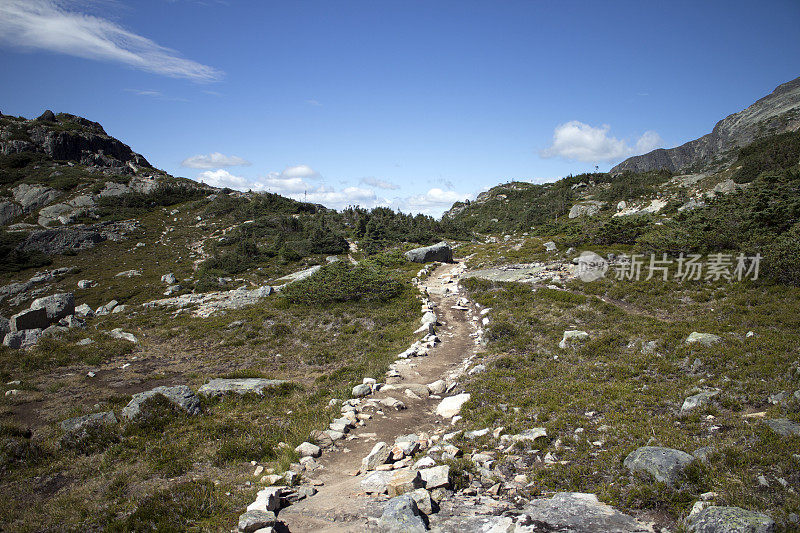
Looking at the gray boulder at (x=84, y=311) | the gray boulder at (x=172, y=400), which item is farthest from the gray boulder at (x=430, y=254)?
the gray boulder at (x=84, y=311)

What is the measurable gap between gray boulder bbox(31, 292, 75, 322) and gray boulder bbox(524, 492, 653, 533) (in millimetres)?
31129

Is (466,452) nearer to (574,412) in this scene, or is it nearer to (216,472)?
Result: (574,412)

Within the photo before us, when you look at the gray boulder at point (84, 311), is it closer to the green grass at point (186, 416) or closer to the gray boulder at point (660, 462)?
the green grass at point (186, 416)

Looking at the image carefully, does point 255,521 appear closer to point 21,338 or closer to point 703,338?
point 703,338

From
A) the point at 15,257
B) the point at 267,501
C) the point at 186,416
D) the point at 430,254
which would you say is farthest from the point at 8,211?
the point at 267,501

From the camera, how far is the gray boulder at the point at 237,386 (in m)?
12.2

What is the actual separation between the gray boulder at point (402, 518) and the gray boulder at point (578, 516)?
5.83 ft

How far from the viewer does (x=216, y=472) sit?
786cm

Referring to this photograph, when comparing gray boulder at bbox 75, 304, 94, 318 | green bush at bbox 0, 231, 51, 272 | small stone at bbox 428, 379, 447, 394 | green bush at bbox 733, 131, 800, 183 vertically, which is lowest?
small stone at bbox 428, 379, 447, 394

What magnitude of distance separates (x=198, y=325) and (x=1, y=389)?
887 centimetres

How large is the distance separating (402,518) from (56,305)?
30138 millimetres

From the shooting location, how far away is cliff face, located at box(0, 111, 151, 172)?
6494cm

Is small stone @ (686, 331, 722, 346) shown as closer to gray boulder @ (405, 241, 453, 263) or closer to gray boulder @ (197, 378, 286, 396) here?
gray boulder @ (197, 378, 286, 396)

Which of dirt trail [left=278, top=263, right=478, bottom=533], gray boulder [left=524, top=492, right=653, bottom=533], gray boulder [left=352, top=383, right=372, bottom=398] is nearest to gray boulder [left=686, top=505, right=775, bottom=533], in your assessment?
gray boulder [left=524, top=492, right=653, bottom=533]
